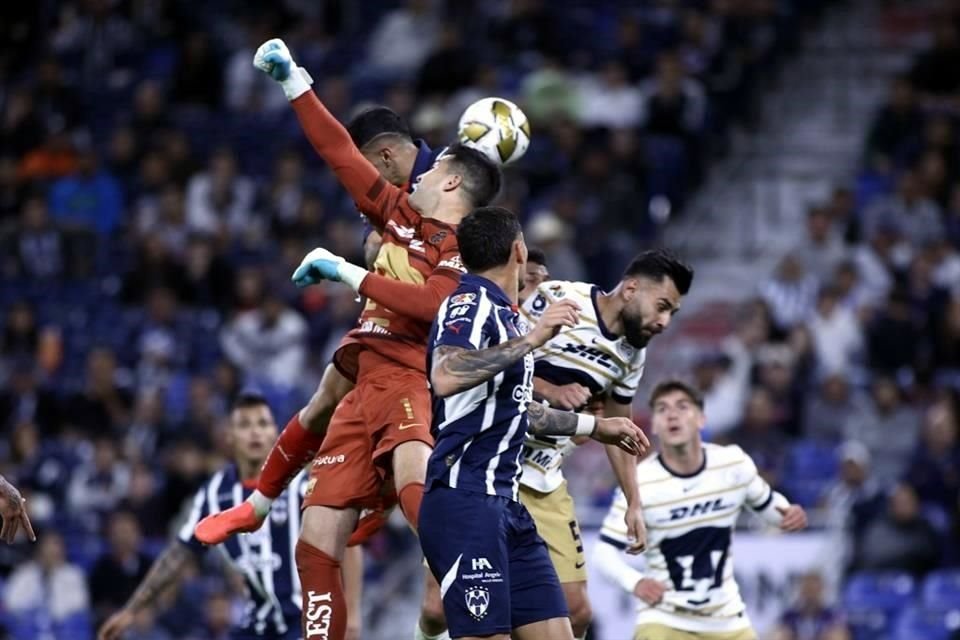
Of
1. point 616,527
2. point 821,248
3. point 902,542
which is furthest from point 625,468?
point 821,248

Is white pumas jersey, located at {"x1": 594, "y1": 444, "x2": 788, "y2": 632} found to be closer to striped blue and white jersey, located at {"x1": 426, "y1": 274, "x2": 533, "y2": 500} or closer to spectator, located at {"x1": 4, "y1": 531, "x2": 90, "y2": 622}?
striped blue and white jersey, located at {"x1": 426, "y1": 274, "x2": 533, "y2": 500}

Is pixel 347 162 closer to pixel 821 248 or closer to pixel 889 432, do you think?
pixel 889 432

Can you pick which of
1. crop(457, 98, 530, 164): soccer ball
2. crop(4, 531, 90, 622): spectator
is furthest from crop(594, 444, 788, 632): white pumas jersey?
crop(4, 531, 90, 622): spectator

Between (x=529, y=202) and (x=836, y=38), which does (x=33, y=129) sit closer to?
(x=529, y=202)

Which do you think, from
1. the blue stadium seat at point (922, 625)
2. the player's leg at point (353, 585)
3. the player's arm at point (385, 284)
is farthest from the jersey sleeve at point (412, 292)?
the blue stadium seat at point (922, 625)

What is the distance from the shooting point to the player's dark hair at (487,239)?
332 inches

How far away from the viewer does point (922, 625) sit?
1452 centimetres

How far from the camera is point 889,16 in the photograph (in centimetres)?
2208

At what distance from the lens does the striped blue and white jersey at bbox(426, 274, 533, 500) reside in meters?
8.27

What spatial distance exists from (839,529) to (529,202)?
5.27 metres

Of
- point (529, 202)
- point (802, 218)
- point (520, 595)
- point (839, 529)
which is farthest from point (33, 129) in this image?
point (520, 595)

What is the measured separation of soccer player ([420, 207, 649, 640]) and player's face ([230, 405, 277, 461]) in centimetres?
308

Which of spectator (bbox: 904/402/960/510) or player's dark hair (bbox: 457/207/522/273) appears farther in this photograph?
spectator (bbox: 904/402/960/510)

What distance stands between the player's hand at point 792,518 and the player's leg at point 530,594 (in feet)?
7.96
